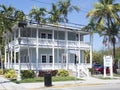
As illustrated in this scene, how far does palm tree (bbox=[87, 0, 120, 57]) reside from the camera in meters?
46.9

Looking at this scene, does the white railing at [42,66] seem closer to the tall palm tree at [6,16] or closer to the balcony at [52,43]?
the balcony at [52,43]

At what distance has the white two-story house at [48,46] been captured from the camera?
1757 inches

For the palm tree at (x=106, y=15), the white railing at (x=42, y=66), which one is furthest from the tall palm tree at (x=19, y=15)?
the palm tree at (x=106, y=15)

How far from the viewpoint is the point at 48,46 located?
46.0 m

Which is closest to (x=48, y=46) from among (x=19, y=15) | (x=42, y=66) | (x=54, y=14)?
(x=42, y=66)

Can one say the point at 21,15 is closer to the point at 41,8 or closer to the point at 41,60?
the point at 41,8

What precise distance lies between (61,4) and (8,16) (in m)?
7.84

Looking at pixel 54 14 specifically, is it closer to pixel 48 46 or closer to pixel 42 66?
pixel 48 46

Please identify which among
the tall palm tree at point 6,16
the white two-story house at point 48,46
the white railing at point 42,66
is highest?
the tall palm tree at point 6,16

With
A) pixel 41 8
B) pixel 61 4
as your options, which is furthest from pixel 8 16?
pixel 61 4

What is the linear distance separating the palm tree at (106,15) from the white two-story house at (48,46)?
3234 mm

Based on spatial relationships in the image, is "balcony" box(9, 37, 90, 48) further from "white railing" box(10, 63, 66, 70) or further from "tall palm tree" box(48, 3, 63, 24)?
"tall palm tree" box(48, 3, 63, 24)

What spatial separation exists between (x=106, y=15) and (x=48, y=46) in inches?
387

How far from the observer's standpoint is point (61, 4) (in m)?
46.3
